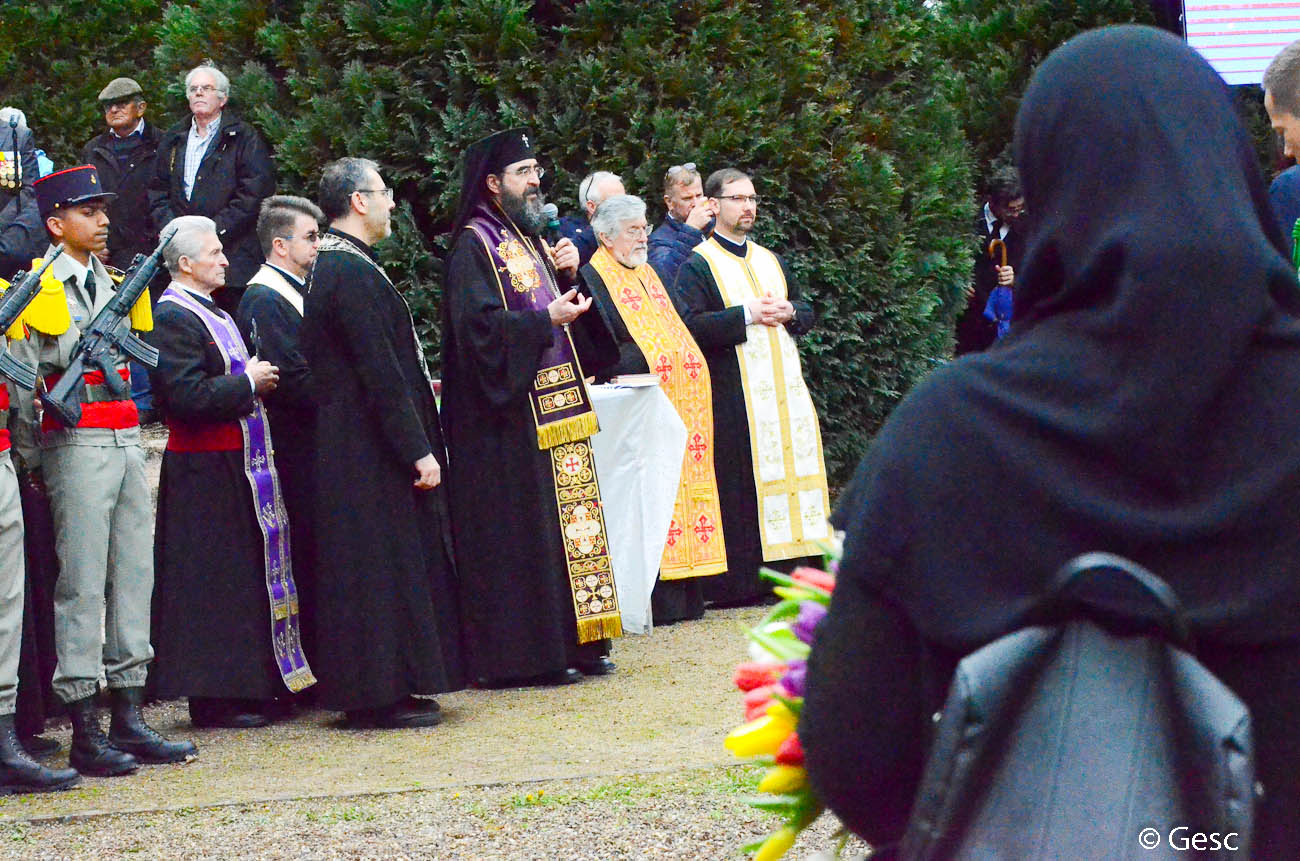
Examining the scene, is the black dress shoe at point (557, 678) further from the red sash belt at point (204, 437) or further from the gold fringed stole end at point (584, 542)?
the red sash belt at point (204, 437)

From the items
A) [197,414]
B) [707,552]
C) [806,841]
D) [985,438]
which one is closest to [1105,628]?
[985,438]

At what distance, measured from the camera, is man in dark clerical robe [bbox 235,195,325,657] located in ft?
23.6

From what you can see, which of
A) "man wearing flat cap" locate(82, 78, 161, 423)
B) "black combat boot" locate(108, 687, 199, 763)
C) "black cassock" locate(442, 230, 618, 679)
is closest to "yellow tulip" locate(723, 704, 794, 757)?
"black combat boot" locate(108, 687, 199, 763)

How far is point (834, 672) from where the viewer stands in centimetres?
193

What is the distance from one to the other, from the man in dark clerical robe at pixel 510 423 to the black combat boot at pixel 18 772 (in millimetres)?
2012

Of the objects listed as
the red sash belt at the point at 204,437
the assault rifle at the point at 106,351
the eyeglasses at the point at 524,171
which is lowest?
the red sash belt at the point at 204,437

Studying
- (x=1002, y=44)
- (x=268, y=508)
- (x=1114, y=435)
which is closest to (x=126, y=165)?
(x=268, y=508)

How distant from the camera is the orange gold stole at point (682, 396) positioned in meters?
9.06

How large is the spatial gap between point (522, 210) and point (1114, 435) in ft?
19.4

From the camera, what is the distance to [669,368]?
29.9ft

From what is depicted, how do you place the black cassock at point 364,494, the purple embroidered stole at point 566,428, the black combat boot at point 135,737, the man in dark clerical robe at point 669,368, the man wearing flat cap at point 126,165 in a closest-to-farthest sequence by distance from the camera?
the black combat boot at point 135,737
the black cassock at point 364,494
the purple embroidered stole at point 566,428
the man in dark clerical robe at point 669,368
the man wearing flat cap at point 126,165

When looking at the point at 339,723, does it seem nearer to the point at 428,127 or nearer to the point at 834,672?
the point at 428,127

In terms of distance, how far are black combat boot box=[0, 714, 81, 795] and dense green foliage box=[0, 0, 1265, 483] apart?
13.2 feet

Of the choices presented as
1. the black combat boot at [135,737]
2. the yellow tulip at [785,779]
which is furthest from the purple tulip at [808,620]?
the black combat boot at [135,737]
